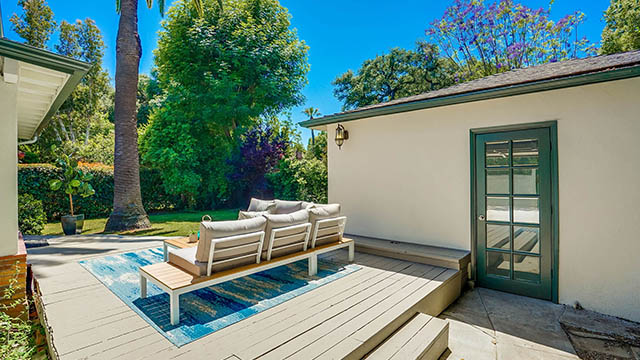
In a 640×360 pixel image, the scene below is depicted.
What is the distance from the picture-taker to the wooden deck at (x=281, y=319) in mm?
2287

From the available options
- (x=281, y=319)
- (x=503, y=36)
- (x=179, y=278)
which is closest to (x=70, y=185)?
(x=179, y=278)

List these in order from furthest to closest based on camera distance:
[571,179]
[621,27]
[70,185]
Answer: [621,27], [70,185], [571,179]

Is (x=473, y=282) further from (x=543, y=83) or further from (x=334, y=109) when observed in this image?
(x=334, y=109)

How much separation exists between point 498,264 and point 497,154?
168 cm

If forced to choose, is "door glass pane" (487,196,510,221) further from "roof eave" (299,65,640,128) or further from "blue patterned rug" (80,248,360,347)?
"blue patterned rug" (80,248,360,347)

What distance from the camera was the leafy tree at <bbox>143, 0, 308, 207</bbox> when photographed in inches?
508

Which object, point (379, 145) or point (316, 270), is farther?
point (379, 145)

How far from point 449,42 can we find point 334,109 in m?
10.4

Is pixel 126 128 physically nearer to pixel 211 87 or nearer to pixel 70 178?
pixel 70 178

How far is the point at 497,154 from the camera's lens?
4.41 m

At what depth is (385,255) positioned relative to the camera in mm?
5023

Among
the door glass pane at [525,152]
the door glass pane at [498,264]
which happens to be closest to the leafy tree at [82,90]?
the door glass pane at [498,264]

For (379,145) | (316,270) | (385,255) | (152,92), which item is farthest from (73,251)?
(152,92)

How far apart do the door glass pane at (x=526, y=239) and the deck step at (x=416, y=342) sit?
6.92 ft
